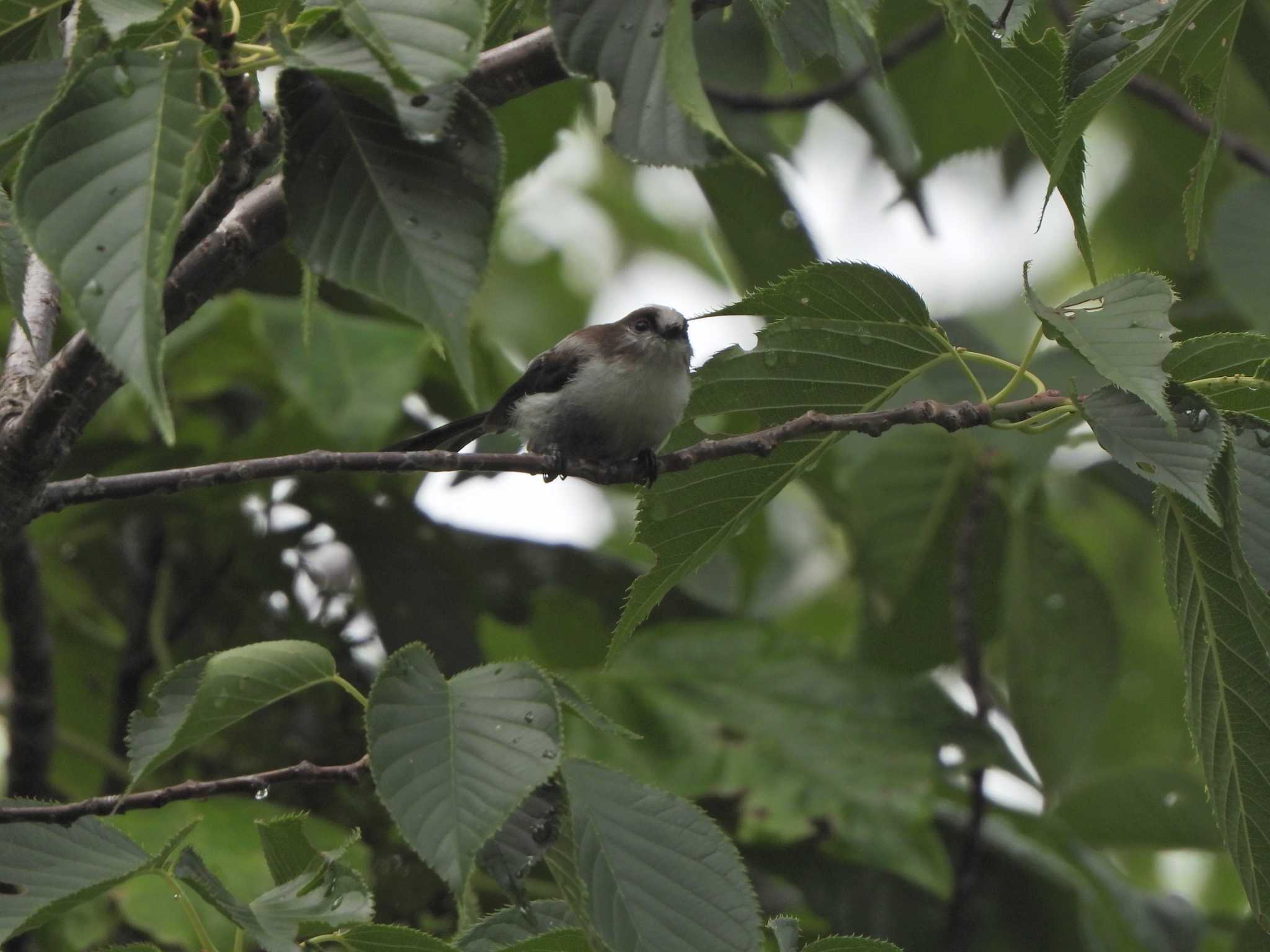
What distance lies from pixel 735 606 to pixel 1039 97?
2826mm

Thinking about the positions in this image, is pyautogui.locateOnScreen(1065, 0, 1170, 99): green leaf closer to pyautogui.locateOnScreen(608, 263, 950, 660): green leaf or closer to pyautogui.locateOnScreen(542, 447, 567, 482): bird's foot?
pyautogui.locateOnScreen(608, 263, 950, 660): green leaf

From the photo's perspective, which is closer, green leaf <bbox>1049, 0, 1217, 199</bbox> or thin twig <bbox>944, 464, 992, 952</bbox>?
green leaf <bbox>1049, 0, 1217, 199</bbox>

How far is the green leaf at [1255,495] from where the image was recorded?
1.97 metres

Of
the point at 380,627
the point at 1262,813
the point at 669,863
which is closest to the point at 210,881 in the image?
the point at 669,863

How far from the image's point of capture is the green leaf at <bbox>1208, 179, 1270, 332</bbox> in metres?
3.75

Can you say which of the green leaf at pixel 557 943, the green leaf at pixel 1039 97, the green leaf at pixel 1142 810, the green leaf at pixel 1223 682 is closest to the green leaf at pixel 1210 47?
the green leaf at pixel 1039 97

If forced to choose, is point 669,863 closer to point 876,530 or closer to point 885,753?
point 885,753

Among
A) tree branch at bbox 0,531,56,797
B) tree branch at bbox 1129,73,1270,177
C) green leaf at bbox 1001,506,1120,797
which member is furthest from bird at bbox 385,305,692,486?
tree branch at bbox 1129,73,1270,177

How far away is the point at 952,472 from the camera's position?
4.71 meters

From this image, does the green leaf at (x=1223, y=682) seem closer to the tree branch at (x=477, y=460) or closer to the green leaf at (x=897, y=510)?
the tree branch at (x=477, y=460)

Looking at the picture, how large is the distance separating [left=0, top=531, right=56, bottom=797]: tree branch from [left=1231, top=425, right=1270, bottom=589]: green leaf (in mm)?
2431

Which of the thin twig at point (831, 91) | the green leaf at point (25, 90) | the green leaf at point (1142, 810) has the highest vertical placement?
the green leaf at point (25, 90)

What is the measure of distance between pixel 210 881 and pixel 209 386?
278 cm

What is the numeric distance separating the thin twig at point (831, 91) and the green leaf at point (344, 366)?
3.79 feet
